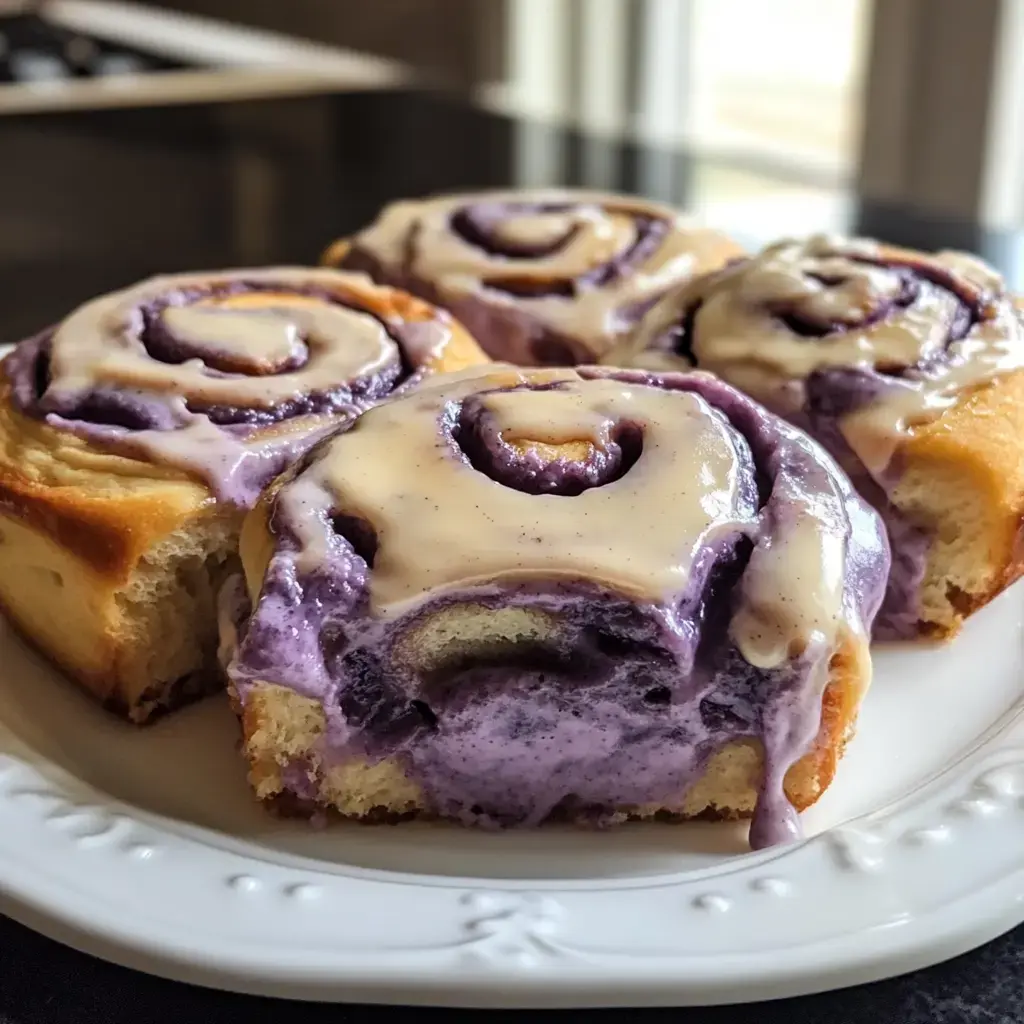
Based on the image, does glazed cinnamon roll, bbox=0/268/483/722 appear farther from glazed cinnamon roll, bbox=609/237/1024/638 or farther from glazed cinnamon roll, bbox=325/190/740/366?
glazed cinnamon roll, bbox=609/237/1024/638

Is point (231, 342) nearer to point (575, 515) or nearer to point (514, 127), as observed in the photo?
point (575, 515)

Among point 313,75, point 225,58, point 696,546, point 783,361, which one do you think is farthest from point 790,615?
point 225,58

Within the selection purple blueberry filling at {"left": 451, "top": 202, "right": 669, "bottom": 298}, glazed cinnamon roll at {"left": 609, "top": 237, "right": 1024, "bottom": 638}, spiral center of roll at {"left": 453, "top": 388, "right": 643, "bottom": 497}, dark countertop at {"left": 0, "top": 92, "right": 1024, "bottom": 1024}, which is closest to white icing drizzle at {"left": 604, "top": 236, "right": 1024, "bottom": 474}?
glazed cinnamon roll at {"left": 609, "top": 237, "right": 1024, "bottom": 638}

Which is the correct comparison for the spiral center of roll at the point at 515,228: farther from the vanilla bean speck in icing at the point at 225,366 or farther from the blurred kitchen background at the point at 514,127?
the blurred kitchen background at the point at 514,127

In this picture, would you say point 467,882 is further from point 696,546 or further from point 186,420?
point 186,420

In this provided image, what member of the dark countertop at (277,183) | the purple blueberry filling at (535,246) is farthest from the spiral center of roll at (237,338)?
the dark countertop at (277,183)

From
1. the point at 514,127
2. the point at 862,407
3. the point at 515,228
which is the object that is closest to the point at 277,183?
the point at 514,127
